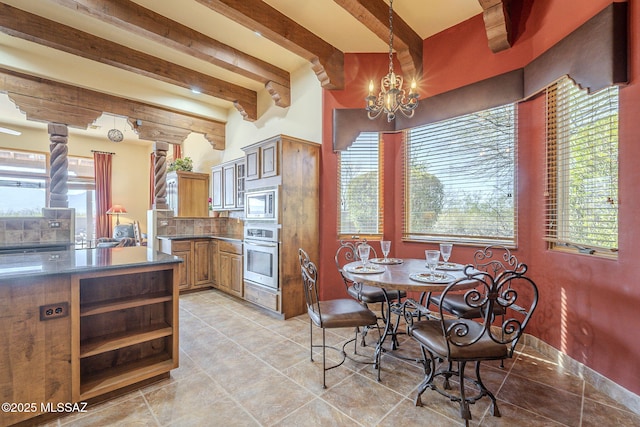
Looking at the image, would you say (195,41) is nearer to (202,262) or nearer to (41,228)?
(41,228)

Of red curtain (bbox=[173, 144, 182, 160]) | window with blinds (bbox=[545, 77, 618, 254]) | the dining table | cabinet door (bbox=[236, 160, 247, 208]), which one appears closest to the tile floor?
the dining table

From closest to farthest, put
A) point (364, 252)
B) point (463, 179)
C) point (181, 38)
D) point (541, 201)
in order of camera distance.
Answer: point (364, 252)
point (541, 201)
point (463, 179)
point (181, 38)

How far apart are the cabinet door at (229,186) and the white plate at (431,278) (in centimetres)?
372

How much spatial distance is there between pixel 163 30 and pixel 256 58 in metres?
1.25

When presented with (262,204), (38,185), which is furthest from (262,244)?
(38,185)

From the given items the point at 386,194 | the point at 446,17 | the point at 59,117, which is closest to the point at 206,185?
the point at 59,117

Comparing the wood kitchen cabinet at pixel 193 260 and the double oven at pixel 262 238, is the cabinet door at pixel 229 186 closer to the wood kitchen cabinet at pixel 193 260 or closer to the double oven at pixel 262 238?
the wood kitchen cabinet at pixel 193 260

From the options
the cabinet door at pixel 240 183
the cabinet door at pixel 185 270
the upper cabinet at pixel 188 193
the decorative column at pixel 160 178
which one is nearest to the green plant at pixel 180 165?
the upper cabinet at pixel 188 193

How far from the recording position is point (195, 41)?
3518 millimetres

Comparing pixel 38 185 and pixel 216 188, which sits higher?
pixel 38 185

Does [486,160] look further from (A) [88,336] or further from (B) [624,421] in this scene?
(A) [88,336]

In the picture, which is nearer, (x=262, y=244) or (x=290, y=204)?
(x=290, y=204)

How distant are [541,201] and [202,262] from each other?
4679 mm

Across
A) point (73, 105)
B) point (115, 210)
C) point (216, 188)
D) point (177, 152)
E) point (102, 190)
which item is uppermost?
point (73, 105)
